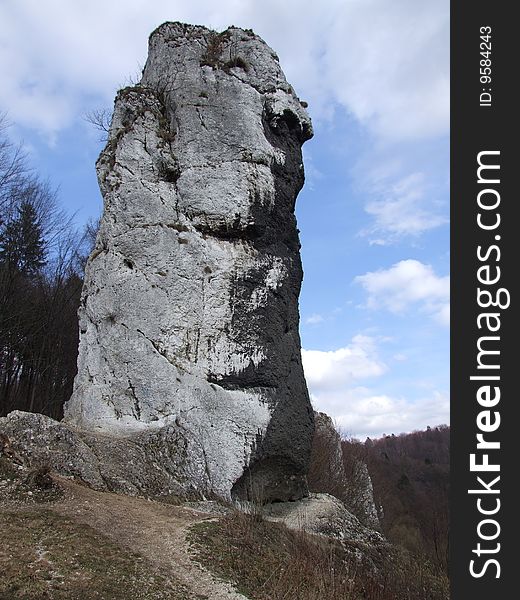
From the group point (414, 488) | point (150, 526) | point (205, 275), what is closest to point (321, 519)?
point (150, 526)

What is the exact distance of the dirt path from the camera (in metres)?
4.92

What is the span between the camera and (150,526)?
6.01 meters

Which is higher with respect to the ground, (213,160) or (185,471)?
(213,160)

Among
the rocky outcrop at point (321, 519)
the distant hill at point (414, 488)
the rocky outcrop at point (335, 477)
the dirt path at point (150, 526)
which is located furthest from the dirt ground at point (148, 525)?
the rocky outcrop at point (335, 477)

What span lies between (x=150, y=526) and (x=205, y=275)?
4.45 meters

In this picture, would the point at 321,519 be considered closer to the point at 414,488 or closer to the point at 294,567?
the point at 294,567

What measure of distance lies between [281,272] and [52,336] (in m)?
11.6

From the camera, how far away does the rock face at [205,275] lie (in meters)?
8.71

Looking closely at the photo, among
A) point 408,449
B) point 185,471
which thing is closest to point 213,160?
point 185,471

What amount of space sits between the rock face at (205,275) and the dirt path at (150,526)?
1.66m

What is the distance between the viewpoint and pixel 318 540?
6906 mm

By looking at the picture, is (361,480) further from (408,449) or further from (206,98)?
(408,449)

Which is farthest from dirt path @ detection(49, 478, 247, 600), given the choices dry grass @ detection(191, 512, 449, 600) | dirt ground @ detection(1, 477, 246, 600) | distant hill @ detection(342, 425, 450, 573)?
distant hill @ detection(342, 425, 450, 573)

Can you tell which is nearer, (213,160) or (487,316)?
(487,316)
